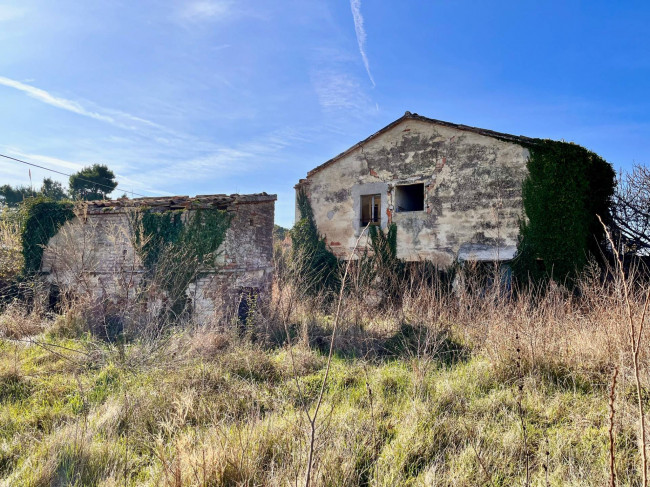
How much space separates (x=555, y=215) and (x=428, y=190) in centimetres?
327

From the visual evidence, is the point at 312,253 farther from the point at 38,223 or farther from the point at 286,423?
the point at 286,423

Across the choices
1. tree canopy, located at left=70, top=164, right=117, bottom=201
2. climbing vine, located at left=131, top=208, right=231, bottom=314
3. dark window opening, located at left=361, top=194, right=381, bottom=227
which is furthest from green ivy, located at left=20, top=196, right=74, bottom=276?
tree canopy, located at left=70, top=164, right=117, bottom=201

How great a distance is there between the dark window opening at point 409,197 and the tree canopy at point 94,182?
20233 mm

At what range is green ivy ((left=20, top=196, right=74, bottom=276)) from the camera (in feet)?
32.3

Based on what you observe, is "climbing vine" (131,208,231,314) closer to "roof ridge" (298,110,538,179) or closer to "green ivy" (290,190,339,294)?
"green ivy" (290,190,339,294)

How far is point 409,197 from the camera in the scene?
1223cm

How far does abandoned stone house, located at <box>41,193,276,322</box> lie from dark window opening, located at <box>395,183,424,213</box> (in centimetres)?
407

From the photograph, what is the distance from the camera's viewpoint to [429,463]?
314 cm

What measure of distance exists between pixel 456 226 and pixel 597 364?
6601 millimetres

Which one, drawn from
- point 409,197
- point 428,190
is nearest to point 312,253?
point 409,197

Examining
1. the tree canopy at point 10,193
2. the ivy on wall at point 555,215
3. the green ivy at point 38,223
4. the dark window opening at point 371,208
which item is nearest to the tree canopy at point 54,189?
the tree canopy at point 10,193

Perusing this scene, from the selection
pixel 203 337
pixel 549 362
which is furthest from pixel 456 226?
pixel 203 337

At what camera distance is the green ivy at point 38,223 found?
9.84 metres

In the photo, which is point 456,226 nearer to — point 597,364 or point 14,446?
point 597,364
